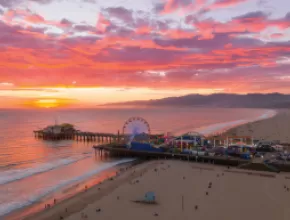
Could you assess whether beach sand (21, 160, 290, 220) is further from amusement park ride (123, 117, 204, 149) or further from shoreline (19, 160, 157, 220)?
amusement park ride (123, 117, 204, 149)

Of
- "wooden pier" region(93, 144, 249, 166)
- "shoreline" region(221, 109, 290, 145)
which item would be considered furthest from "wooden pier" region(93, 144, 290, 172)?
"shoreline" region(221, 109, 290, 145)

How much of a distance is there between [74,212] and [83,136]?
57.7 meters

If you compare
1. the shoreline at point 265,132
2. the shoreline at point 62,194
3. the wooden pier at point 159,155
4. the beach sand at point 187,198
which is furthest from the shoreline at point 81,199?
Answer: the shoreline at point 265,132

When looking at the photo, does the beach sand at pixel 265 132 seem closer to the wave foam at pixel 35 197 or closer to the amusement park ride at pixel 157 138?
the amusement park ride at pixel 157 138

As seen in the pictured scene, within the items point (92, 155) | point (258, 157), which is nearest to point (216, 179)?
point (258, 157)

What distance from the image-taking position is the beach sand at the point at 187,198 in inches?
762

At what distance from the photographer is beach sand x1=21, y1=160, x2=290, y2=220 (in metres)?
19.3

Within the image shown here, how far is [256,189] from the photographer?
24250 mm

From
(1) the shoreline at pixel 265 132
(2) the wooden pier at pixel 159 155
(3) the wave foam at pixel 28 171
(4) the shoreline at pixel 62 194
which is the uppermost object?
(1) the shoreline at pixel 265 132

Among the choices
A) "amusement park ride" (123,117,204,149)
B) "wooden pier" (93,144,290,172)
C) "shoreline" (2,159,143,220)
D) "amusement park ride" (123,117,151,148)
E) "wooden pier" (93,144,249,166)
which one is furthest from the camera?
"amusement park ride" (123,117,151,148)

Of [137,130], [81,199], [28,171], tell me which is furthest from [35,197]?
[137,130]

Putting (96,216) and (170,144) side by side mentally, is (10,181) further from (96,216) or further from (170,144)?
(170,144)

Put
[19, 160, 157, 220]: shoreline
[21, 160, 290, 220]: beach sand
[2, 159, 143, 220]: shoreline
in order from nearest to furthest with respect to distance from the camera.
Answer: [21, 160, 290, 220]: beach sand
[19, 160, 157, 220]: shoreline
[2, 159, 143, 220]: shoreline

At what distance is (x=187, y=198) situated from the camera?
883 inches
